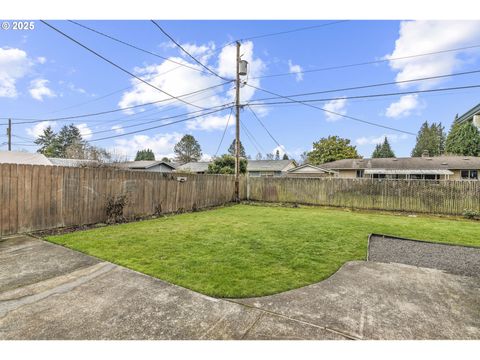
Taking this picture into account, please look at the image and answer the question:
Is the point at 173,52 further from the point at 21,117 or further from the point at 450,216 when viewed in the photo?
the point at 21,117

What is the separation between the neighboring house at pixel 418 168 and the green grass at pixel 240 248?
14427mm

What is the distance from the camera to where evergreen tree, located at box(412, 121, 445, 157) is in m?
54.6

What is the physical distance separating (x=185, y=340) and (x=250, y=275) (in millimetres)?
1577

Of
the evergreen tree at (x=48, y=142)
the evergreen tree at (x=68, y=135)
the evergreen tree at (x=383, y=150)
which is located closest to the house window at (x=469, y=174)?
the evergreen tree at (x=383, y=150)

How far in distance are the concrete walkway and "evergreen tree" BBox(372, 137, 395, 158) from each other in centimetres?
5983

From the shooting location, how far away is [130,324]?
86.1 inches

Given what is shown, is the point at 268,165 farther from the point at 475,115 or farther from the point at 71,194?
the point at 71,194

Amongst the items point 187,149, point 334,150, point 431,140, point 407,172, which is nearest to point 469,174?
point 407,172

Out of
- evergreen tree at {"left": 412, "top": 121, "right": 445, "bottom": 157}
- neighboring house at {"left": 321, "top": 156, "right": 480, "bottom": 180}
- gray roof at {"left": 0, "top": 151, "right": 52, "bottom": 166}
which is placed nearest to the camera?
gray roof at {"left": 0, "top": 151, "right": 52, "bottom": 166}

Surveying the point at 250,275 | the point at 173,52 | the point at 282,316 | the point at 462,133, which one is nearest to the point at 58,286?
the point at 250,275

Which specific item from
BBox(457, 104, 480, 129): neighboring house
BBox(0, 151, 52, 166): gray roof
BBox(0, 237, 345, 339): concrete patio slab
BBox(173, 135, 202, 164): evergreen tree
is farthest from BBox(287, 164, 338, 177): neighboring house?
BBox(173, 135, 202, 164): evergreen tree

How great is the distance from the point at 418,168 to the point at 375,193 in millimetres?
12497

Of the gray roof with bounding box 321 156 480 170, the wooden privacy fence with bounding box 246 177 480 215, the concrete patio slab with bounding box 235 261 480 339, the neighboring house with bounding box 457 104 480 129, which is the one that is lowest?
the concrete patio slab with bounding box 235 261 480 339

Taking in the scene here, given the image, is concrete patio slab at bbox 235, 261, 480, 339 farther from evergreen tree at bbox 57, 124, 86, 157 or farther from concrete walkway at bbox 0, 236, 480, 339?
evergreen tree at bbox 57, 124, 86, 157
